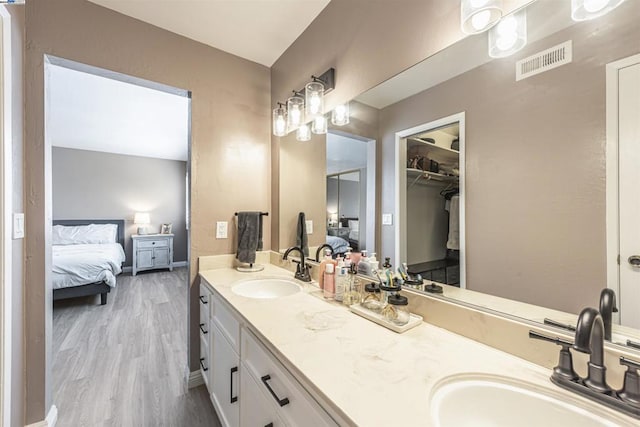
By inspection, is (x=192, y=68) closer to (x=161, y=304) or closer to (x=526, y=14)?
(x=526, y=14)

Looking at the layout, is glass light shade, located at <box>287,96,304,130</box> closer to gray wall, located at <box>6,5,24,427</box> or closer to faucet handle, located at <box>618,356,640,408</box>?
gray wall, located at <box>6,5,24,427</box>

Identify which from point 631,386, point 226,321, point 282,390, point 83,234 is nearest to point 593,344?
point 631,386

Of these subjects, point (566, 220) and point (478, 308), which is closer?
point (566, 220)

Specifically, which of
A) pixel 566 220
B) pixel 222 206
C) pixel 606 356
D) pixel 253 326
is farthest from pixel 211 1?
pixel 606 356

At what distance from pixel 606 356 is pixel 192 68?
8.12ft

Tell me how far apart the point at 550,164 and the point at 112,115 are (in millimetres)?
4544

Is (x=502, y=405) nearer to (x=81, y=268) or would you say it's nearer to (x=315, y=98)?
(x=315, y=98)

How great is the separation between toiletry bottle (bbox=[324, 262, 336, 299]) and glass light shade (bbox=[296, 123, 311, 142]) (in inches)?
38.1

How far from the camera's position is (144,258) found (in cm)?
529

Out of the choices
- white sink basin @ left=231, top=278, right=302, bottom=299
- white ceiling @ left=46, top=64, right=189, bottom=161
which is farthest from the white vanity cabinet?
white ceiling @ left=46, top=64, right=189, bottom=161

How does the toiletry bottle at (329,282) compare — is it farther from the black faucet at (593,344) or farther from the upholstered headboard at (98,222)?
the upholstered headboard at (98,222)

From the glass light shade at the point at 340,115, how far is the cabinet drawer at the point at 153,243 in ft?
17.7

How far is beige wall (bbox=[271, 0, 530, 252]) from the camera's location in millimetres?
984

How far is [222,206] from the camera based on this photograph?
6.51 feet
